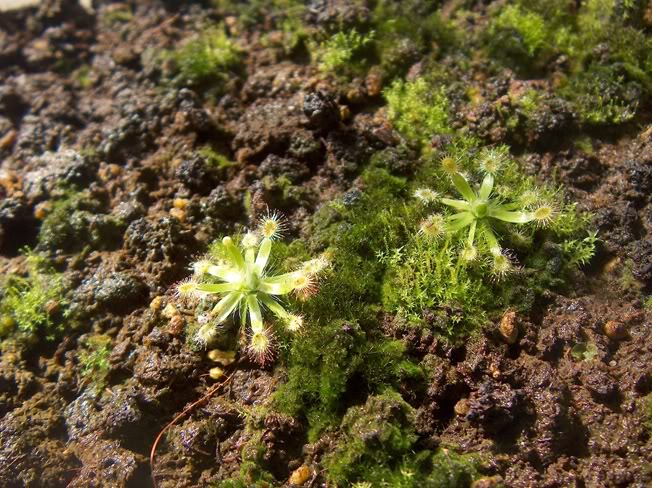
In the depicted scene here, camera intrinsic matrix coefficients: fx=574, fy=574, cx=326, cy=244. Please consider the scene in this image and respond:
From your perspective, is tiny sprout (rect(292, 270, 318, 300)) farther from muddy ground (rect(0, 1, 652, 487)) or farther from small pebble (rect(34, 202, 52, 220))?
small pebble (rect(34, 202, 52, 220))

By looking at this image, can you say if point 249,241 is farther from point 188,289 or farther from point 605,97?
point 605,97

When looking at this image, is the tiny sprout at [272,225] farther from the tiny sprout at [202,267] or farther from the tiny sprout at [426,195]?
the tiny sprout at [426,195]

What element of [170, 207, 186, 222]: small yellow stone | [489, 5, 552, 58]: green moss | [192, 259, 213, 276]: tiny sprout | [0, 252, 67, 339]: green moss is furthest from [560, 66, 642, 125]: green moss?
[0, 252, 67, 339]: green moss

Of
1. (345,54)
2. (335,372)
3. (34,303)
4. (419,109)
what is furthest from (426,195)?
(34,303)

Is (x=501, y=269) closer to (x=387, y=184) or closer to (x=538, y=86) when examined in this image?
(x=387, y=184)

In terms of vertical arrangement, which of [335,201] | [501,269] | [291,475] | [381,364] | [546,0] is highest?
[546,0]

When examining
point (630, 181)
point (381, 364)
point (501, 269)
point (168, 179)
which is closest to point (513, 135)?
point (630, 181)
